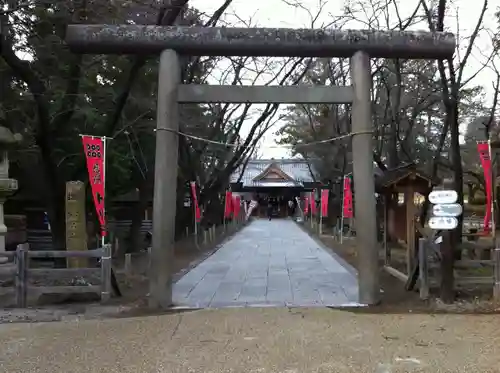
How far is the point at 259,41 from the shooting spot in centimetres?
889

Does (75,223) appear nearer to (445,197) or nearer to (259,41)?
(259,41)

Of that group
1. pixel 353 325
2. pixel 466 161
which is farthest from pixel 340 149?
pixel 353 325

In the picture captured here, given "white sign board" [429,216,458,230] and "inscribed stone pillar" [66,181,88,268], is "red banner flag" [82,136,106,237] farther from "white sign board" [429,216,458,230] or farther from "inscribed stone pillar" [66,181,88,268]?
"white sign board" [429,216,458,230]

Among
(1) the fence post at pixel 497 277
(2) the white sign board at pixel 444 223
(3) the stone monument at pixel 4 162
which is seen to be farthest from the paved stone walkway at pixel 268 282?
(3) the stone monument at pixel 4 162

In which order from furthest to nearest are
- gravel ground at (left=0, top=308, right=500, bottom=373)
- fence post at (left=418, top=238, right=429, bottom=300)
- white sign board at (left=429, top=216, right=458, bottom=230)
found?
fence post at (left=418, top=238, right=429, bottom=300), white sign board at (left=429, top=216, right=458, bottom=230), gravel ground at (left=0, top=308, right=500, bottom=373)

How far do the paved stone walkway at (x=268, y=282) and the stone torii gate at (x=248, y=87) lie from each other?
37.3 inches

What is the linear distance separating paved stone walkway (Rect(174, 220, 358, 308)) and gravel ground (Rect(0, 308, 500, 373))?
125cm

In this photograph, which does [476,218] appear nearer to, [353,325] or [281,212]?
[353,325]

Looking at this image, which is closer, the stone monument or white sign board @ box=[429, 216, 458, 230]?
white sign board @ box=[429, 216, 458, 230]

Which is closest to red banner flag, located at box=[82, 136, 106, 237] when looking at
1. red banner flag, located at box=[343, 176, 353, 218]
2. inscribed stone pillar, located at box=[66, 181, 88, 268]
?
inscribed stone pillar, located at box=[66, 181, 88, 268]

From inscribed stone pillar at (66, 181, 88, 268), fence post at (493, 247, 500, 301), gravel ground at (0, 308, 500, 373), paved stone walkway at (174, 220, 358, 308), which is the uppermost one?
inscribed stone pillar at (66, 181, 88, 268)

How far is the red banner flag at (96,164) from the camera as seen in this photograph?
10.1 metres

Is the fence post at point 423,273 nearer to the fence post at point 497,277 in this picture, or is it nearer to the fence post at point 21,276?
the fence post at point 497,277

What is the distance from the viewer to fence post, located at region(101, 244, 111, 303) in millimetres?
8969
